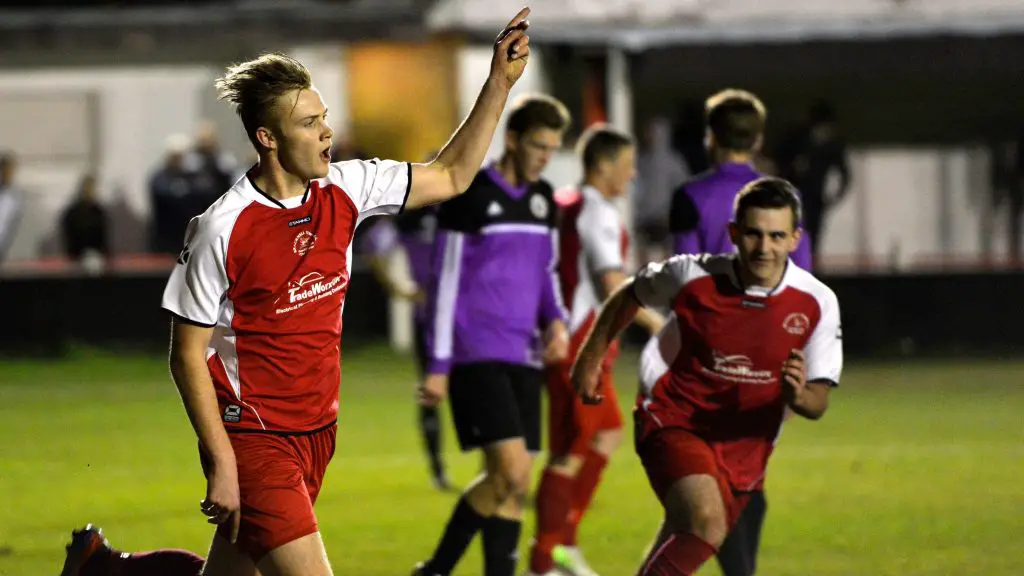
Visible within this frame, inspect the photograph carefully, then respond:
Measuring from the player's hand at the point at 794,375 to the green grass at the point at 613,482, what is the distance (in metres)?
2.42

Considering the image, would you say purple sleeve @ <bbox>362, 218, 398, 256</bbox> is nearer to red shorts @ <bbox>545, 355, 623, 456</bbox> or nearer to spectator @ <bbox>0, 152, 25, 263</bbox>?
red shorts @ <bbox>545, 355, 623, 456</bbox>

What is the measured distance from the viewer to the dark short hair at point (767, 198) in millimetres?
6000

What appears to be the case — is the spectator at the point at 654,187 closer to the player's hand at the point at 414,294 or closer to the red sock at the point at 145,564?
the player's hand at the point at 414,294

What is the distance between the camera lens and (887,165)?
2205 centimetres

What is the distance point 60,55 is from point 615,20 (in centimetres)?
711

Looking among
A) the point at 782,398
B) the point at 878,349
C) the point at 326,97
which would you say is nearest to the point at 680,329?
the point at 782,398

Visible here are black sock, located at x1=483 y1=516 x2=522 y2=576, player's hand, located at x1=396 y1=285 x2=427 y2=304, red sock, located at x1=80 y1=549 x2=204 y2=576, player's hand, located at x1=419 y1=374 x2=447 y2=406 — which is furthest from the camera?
player's hand, located at x1=396 y1=285 x2=427 y2=304

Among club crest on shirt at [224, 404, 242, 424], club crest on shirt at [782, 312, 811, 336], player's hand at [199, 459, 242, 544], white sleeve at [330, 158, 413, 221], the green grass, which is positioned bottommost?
the green grass

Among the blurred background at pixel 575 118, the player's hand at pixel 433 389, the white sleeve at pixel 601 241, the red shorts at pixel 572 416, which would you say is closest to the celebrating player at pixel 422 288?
the red shorts at pixel 572 416

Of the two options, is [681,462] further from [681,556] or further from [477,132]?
[477,132]

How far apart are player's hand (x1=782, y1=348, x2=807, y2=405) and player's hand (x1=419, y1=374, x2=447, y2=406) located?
1.97 m

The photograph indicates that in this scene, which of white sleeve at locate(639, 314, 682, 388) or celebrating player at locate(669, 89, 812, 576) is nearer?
white sleeve at locate(639, 314, 682, 388)

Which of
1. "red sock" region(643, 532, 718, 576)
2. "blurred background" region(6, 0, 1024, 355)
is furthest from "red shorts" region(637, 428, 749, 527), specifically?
"blurred background" region(6, 0, 1024, 355)

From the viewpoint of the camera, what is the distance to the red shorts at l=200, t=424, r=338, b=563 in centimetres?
506
